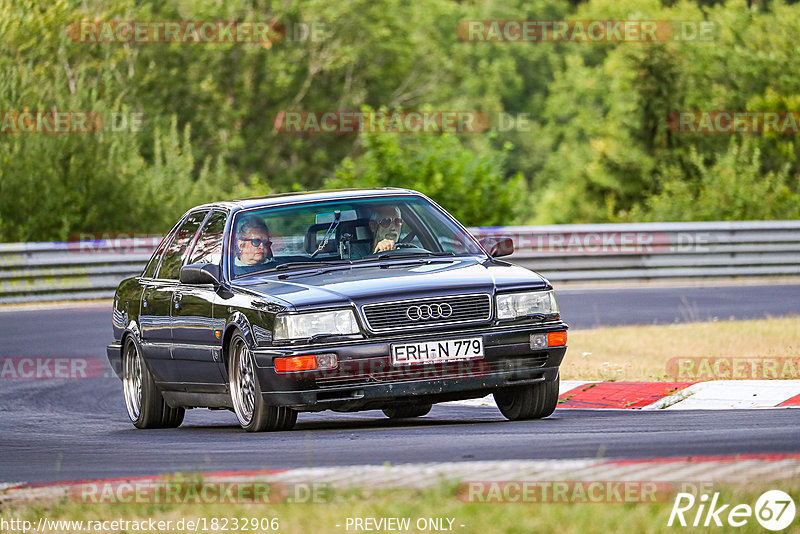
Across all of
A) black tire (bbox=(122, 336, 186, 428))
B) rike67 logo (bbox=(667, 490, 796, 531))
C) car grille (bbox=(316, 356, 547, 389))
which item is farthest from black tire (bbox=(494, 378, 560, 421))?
rike67 logo (bbox=(667, 490, 796, 531))

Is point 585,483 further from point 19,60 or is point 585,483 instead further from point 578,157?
point 578,157

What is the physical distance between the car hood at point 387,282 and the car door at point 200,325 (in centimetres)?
41

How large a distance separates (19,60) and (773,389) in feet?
71.9

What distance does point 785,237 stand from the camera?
2394 cm

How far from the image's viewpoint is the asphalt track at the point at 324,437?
7.19m

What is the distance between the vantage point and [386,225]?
32.7 feet

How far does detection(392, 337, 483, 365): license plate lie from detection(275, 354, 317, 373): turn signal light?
1.53 ft

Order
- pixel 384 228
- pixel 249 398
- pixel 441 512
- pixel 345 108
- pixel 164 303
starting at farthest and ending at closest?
pixel 345 108 < pixel 164 303 < pixel 384 228 < pixel 249 398 < pixel 441 512

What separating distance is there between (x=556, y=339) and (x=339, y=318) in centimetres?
138

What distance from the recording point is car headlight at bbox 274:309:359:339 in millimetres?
8617

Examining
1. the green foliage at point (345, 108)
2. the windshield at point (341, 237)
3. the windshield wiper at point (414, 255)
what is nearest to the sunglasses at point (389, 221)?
the windshield at point (341, 237)

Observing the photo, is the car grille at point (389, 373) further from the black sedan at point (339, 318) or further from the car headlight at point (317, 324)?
the car headlight at point (317, 324)

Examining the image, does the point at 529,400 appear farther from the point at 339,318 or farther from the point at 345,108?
the point at 345,108

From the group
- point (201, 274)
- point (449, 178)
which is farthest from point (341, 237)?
point (449, 178)
